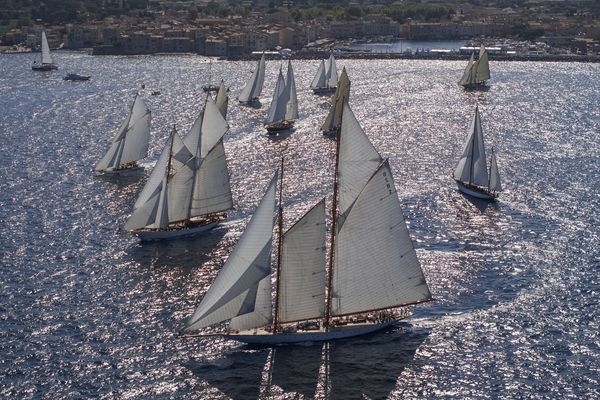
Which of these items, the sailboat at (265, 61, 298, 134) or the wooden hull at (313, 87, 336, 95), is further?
the wooden hull at (313, 87, 336, 95)

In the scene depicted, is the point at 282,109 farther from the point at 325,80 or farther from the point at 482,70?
the point at 482,70

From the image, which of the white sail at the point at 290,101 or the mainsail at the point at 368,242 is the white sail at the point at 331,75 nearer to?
the white sail at the point at 290,101

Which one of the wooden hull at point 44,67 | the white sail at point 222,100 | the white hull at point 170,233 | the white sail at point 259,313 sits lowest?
the wooden hull at point 44,67

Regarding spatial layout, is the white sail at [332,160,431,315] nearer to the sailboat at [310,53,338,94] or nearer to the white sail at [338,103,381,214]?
the white sail at [338,103,381,214]

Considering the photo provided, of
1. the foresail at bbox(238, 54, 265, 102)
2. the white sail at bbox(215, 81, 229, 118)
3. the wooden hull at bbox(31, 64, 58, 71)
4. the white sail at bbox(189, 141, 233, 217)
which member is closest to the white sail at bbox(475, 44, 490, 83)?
the foresail at bbox(238, 54, 265, 102)

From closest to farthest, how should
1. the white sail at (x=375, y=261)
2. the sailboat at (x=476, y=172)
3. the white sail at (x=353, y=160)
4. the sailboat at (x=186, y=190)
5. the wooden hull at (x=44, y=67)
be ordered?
the white sail at (x=353, y=160)
the white sail at (x=375, y=261)
the sailboat at (x=186, y=190)
the sailboat at (x=476, y=172)
the wooden hull at (x=44, y=67)

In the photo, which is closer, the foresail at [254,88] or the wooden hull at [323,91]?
the foresail at [254,88]

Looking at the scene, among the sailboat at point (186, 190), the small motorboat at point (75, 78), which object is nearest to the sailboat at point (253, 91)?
the small motorboat at point (75, 78)

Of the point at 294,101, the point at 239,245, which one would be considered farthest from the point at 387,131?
the point at 239,245

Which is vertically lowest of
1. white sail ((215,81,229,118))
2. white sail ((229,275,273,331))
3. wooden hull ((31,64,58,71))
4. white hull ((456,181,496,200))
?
wooden hull ((31,64,58,71))
